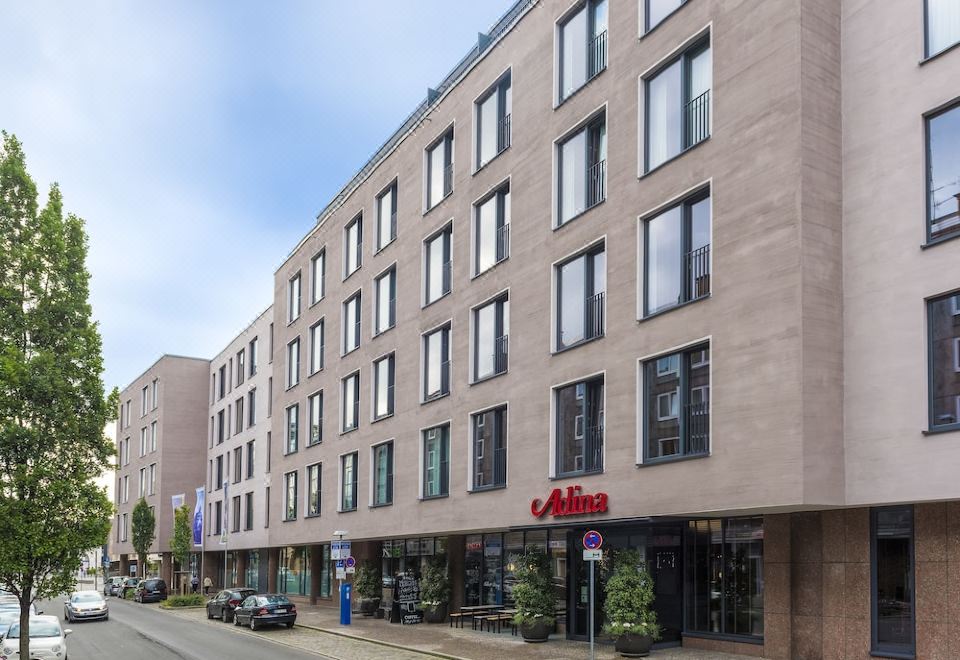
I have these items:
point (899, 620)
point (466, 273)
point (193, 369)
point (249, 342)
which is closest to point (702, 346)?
point (899, 620)

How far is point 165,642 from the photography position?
31438 mm

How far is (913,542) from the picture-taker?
59.0ft

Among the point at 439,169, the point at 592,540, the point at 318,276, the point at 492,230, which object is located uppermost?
the point at 439,169

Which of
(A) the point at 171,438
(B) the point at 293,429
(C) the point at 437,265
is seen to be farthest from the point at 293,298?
(A) the point at 171,438

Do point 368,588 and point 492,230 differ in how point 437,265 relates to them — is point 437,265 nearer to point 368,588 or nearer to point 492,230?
point 492,230

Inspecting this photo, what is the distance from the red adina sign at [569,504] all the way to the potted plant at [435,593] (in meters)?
9.00

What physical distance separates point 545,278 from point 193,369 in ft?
190

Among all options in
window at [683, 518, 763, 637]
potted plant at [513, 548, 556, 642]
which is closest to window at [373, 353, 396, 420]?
potted plant at [513, 548, 556, 642]

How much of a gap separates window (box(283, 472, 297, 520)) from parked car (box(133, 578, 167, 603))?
17.1 metres

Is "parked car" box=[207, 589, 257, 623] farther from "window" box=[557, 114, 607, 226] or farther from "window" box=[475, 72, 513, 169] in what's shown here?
"window" box=[557, 114, 607, 226]

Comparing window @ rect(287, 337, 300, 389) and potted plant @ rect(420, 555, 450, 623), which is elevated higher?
window @ rect(287, 337, 300, 389)

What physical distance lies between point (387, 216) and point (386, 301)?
11.3 ft

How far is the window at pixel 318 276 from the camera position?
4631cm

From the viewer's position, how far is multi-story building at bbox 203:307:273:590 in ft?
190
